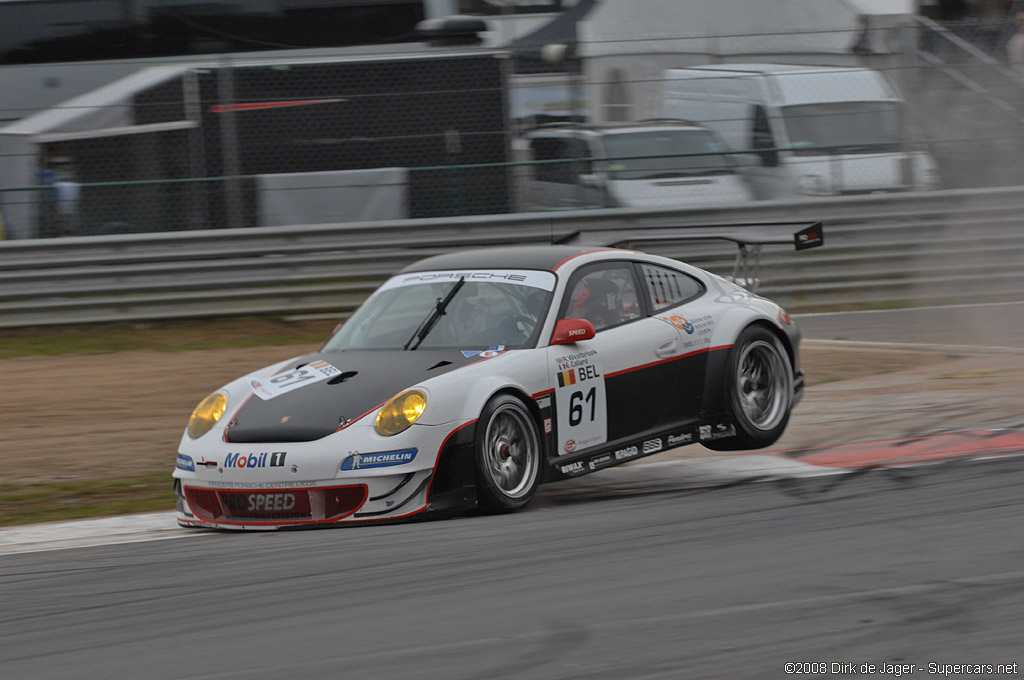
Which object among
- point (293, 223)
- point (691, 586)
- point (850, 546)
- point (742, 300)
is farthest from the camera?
point (293, 223)

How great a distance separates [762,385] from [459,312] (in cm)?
192

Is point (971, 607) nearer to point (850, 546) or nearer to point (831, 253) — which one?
point (850, 546)

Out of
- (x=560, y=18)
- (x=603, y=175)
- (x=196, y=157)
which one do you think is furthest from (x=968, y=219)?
(x=196, y=157)

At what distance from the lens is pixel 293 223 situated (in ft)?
42.8

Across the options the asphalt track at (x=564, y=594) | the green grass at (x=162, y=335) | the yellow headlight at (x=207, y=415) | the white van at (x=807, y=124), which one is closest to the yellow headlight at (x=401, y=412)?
the asphalt track at (x=564, y=594)

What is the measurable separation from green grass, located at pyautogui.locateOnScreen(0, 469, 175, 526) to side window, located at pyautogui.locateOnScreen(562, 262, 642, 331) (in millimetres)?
2275

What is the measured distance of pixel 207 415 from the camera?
6.23 metres

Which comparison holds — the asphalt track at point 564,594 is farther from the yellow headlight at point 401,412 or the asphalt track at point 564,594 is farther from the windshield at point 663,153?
the windshield at point 663,153

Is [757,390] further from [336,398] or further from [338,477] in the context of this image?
[338,477]

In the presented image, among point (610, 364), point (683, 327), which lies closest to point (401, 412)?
point (610, 364)

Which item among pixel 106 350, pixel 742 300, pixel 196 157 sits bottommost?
pixel 106 350

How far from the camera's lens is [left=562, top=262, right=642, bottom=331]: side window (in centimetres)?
672

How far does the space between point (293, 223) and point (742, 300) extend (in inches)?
256

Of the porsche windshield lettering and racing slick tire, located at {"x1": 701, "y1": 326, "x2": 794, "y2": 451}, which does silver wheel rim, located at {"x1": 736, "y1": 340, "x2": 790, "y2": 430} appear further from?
the porsche windshield lettering
